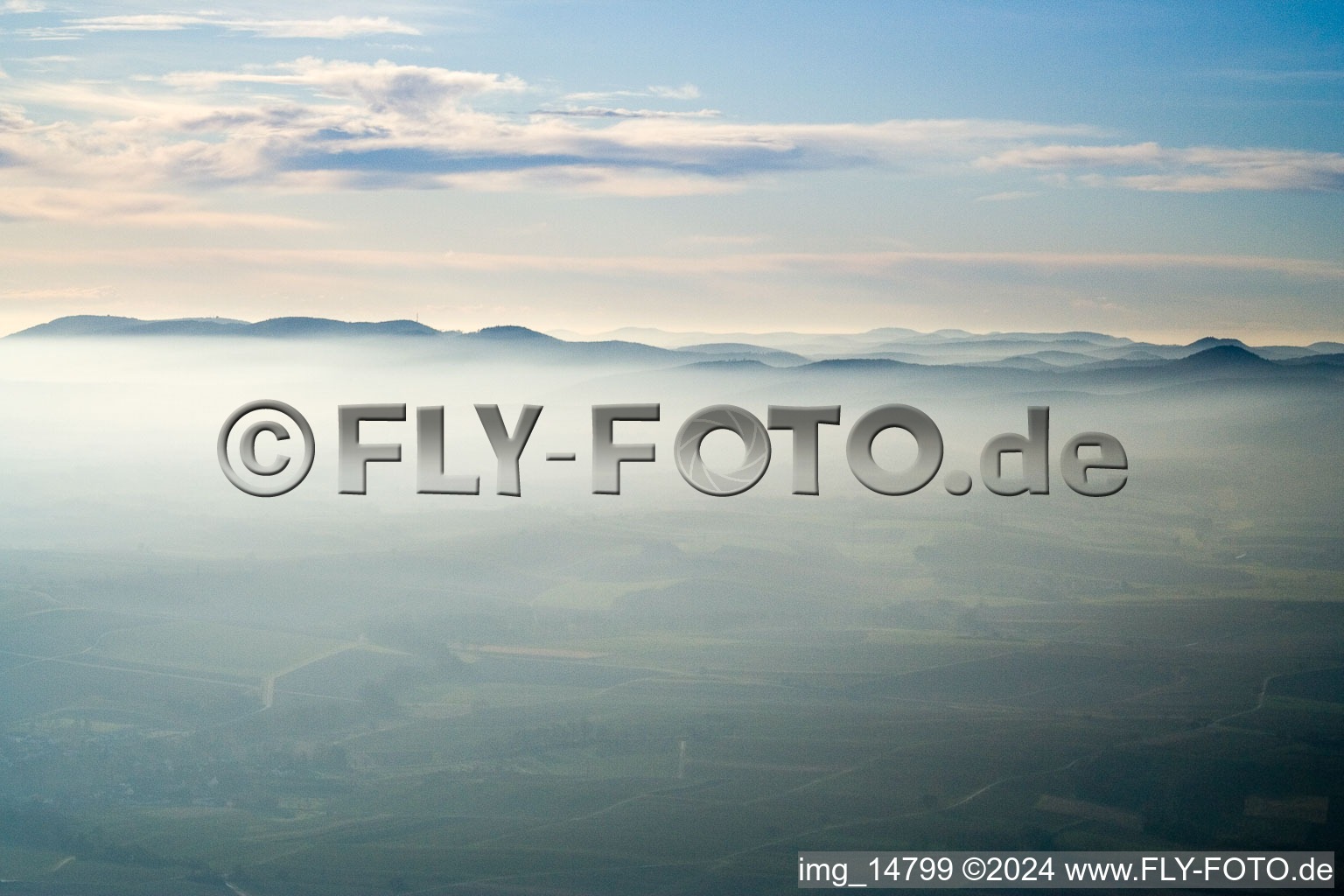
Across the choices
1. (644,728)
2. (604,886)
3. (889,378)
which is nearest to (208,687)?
(644,728)

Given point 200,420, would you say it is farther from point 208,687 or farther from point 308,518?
point 308,518

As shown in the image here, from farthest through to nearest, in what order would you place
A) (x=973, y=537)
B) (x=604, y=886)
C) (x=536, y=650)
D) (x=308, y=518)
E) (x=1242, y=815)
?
(x=308, y=518), (x=536, y=650), (x=973, y=537), (x=604, y=886), (x=1242, y=815)

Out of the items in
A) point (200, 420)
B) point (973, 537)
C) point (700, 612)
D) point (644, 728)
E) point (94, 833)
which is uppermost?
point (200, 420)

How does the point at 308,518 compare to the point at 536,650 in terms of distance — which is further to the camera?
the point at 308,518

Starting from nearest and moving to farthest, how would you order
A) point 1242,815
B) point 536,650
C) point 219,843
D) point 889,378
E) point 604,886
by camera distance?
point 889,378 < point 1242,815 < point 604,886 < point 219,843 < point 536,650

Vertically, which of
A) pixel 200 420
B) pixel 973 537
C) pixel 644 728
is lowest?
pixel 644 728

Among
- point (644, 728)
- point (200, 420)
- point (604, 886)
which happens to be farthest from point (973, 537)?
point (200, 420)

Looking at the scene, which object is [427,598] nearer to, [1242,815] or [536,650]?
[536,650]

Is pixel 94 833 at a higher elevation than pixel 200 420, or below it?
below

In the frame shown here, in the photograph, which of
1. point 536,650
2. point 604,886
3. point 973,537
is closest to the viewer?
point 604,886
